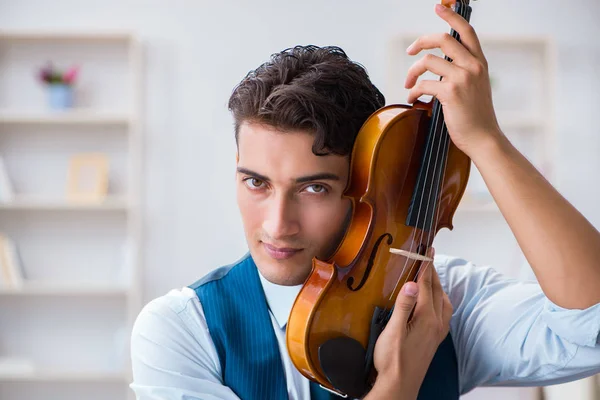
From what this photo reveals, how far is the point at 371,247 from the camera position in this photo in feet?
3.82

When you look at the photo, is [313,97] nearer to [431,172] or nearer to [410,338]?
[431,172]

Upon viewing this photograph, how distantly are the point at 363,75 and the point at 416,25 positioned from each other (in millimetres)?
3145

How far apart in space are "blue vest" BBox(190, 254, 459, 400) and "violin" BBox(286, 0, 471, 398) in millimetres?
153

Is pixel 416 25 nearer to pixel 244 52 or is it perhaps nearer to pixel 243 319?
pixel 244 52

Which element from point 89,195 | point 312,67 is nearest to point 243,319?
point 312,67

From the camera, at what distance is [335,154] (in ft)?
4.15

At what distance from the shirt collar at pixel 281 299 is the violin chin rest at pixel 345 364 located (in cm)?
24

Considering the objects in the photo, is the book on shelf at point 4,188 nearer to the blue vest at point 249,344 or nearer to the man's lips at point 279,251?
the blue vest at point 249,344

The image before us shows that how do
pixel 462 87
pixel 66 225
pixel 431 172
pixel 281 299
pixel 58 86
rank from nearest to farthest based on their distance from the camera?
1. pixel 462 87
2. pixel 431 172
3. pixel 281 299
4. pixel 58 86
5. pixel 66 225

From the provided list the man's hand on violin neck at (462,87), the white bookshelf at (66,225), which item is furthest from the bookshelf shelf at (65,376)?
the man's hand on violin neck at (462,87)

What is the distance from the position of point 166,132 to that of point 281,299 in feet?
10.3

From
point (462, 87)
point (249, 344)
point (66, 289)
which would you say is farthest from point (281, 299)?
point (66, 289)

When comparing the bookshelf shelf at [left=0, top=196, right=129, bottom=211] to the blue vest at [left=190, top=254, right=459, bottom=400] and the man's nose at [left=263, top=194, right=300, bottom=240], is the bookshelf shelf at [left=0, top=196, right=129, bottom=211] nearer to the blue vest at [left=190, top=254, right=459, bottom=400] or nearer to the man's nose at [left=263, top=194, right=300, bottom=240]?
the blue vest at [left=190, top=254, right=459, bottom=400]

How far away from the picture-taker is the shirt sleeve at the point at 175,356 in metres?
1.22
